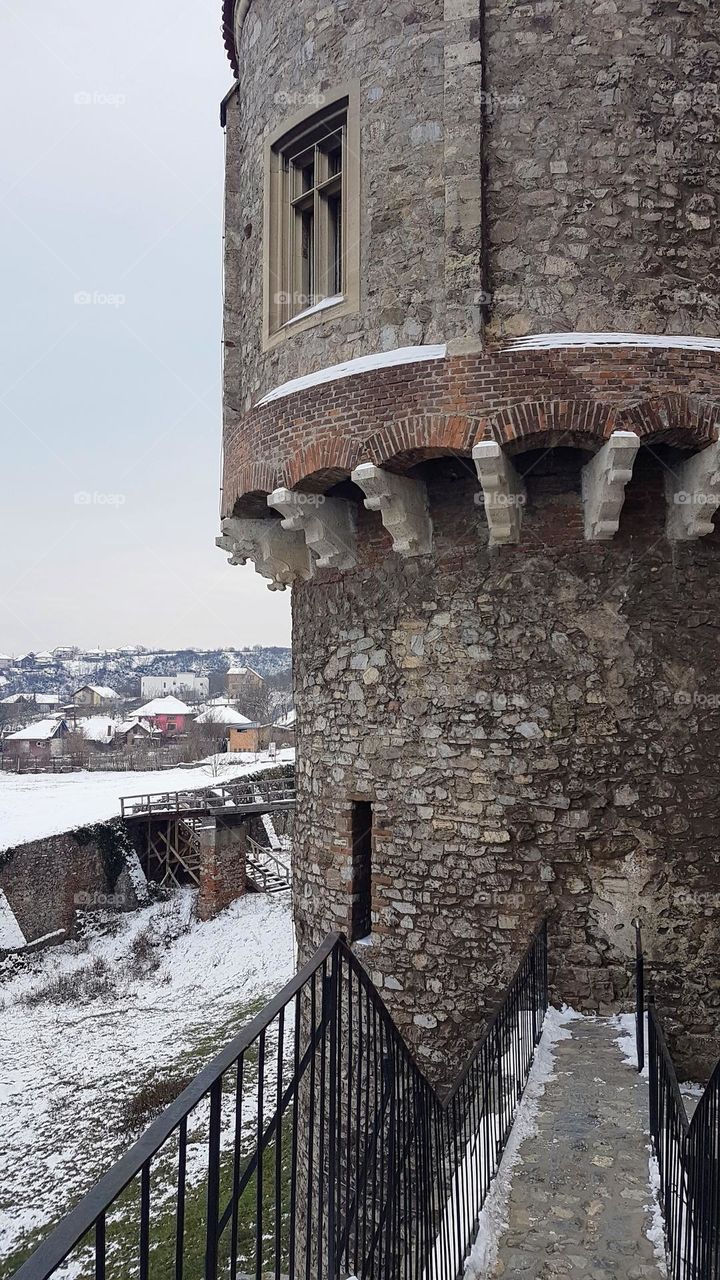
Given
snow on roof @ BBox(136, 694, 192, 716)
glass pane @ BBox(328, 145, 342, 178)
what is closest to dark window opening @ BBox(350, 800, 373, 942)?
glass pane @ BBox(328, 145, 342, 178)

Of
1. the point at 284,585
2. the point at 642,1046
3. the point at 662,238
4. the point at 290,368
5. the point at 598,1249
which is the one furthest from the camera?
the point at 284,585

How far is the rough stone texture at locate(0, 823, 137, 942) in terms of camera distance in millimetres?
24547

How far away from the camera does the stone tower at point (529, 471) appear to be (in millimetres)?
5961

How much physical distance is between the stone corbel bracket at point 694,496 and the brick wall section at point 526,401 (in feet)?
0.54

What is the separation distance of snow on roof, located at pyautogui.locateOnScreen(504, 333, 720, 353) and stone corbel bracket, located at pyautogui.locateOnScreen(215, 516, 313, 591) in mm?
2849

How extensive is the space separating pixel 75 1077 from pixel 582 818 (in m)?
15.2

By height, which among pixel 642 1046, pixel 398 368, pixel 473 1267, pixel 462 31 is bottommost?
pixel 473 1267

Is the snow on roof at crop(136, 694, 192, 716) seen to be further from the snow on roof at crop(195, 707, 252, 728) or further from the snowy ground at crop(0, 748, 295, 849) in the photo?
the snowy ground at crop(0, 748, 295, 849)

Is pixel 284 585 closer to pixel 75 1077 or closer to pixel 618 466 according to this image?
pixel 618 466

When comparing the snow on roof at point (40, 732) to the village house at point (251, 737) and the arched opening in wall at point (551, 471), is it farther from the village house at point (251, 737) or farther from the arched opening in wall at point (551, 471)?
the arched opening in wall at point (551, 471)

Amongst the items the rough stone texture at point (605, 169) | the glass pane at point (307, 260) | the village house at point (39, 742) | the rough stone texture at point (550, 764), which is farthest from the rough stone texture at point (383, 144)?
the village house at point (39, 742)

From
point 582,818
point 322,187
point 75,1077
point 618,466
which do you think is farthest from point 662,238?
point 75,1077

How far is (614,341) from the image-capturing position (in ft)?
19.3

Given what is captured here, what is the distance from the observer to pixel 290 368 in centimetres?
712
